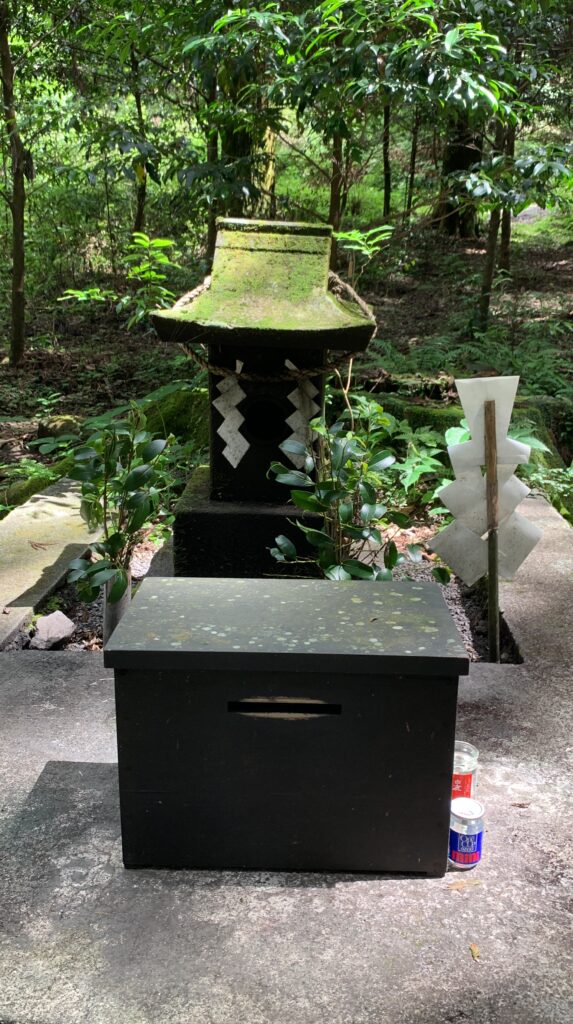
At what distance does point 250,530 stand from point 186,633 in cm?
197

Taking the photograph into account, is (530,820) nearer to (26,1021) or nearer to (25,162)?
(26,1021)

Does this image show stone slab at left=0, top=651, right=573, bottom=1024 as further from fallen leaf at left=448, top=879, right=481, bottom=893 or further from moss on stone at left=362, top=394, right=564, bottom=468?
moss on stone at left=362, top=394, right=564, bottom=468

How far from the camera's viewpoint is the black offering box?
2.04 m

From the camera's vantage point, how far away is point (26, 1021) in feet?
5.56

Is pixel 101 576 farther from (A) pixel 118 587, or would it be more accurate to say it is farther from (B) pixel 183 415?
(B) pixel 183 415

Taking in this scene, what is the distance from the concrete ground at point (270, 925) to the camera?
68.4 inches

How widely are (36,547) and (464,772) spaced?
3344 millimetres

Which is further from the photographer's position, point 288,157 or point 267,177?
point 288,157

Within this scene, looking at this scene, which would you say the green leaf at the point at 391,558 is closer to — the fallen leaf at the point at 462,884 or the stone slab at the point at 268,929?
the stone slab at the point at 268,929

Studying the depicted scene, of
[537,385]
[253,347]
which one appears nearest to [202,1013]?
[253,347]

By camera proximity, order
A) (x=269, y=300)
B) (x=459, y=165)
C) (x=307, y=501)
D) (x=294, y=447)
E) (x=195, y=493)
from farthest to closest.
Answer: (x=459, y=165), (x=195, y=493), (x=269, y=300), (x=294, y=447), (x=307, y=501)

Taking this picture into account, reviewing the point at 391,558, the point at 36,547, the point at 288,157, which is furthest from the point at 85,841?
the point at 288,157

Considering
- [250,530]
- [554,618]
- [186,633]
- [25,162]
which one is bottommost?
[554,618]

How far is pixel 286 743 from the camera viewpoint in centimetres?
209
